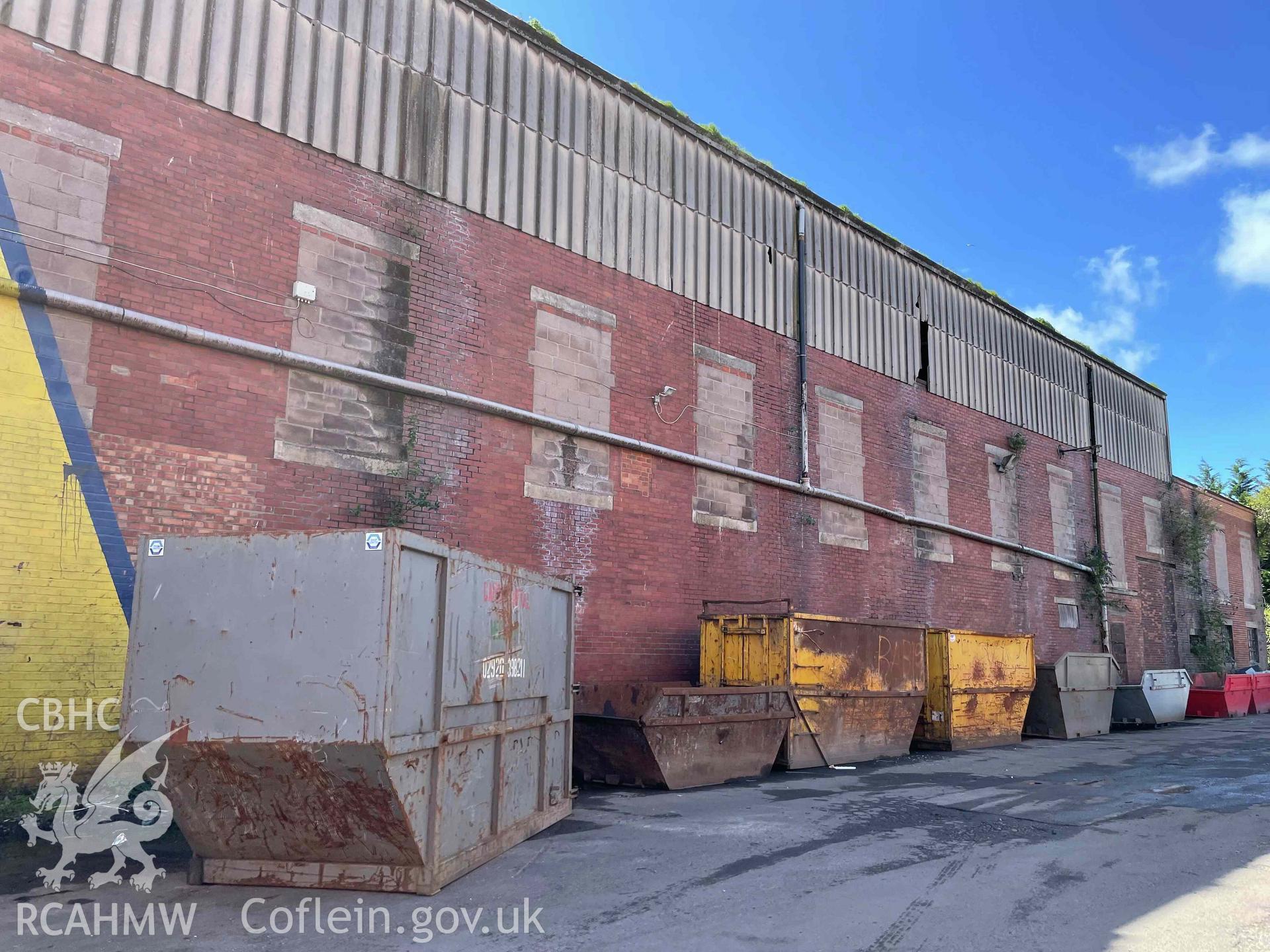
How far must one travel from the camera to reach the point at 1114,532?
25.2 metres

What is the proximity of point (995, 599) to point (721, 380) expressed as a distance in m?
9.68

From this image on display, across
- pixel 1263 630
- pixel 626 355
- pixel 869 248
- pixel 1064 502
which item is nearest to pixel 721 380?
pixel 626 355

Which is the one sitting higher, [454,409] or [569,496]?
[454,409]

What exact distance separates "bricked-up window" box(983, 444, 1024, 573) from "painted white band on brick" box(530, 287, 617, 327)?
11646 mm

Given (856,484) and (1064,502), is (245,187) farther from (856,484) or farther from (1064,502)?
(1064,502)

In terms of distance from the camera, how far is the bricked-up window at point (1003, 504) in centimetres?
2072

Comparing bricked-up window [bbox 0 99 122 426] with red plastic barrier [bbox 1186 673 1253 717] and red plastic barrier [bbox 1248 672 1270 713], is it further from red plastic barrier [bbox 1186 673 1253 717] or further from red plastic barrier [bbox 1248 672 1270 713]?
red plastic barrier [bbox 1248 672 1270 713]

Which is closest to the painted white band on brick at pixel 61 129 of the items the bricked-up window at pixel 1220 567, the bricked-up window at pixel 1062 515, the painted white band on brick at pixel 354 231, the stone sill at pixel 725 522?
the painted white band on brick at pixel 354 231

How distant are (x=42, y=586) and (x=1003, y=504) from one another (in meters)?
19.3

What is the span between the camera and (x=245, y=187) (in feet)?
32.5

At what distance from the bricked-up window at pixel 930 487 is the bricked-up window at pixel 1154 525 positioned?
36.7ft

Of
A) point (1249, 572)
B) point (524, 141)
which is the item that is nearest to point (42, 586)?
point (524, 141)
